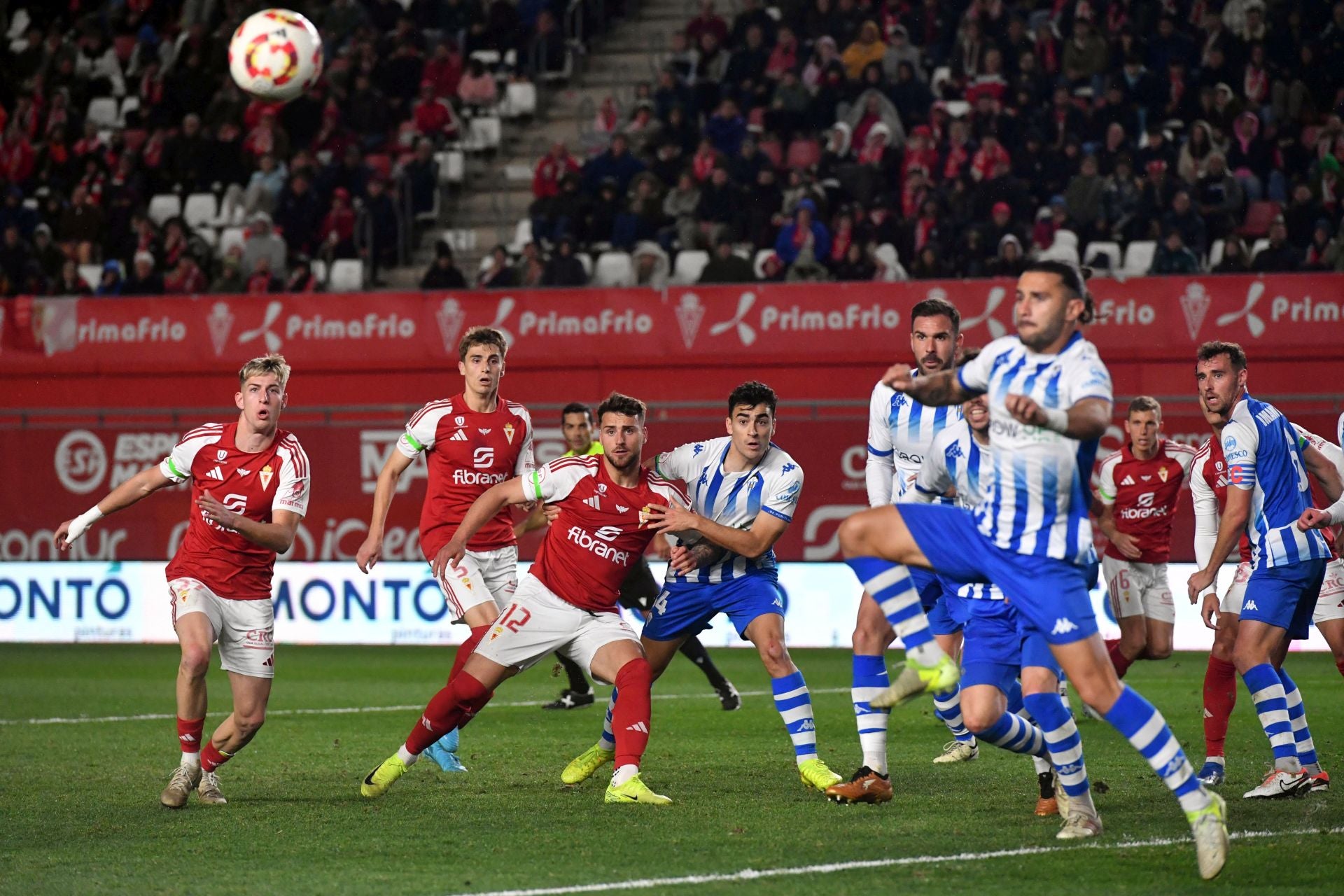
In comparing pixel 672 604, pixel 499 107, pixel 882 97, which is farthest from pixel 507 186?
pixel 672 604

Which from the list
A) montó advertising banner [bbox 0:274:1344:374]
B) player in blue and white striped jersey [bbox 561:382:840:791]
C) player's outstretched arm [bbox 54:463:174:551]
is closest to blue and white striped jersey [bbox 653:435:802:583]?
player in blue and white striped jersey [bbox 561:382:840:791]

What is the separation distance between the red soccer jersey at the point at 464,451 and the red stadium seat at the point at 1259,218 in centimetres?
1155

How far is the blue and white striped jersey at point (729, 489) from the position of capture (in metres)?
8.23

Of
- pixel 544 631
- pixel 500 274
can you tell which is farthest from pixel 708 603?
pixel 500 274

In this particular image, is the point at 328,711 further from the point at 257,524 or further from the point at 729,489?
the point at 729,489

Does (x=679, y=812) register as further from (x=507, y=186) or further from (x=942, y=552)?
(x=507, y=186)

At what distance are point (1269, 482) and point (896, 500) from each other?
1.93 metres

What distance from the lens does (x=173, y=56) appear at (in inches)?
999

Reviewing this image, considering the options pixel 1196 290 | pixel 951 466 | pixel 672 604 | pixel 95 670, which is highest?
pixel 1196 290

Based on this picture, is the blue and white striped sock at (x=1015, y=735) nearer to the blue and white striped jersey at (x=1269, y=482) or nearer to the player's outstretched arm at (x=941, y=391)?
the player's outstretched arm at (x=941, y=391)

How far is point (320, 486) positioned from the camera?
61.0ft

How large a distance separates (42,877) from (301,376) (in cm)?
1383

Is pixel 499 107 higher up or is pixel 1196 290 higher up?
pixel 499 107

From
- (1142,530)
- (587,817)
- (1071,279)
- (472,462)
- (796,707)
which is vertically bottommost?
(587,817)
